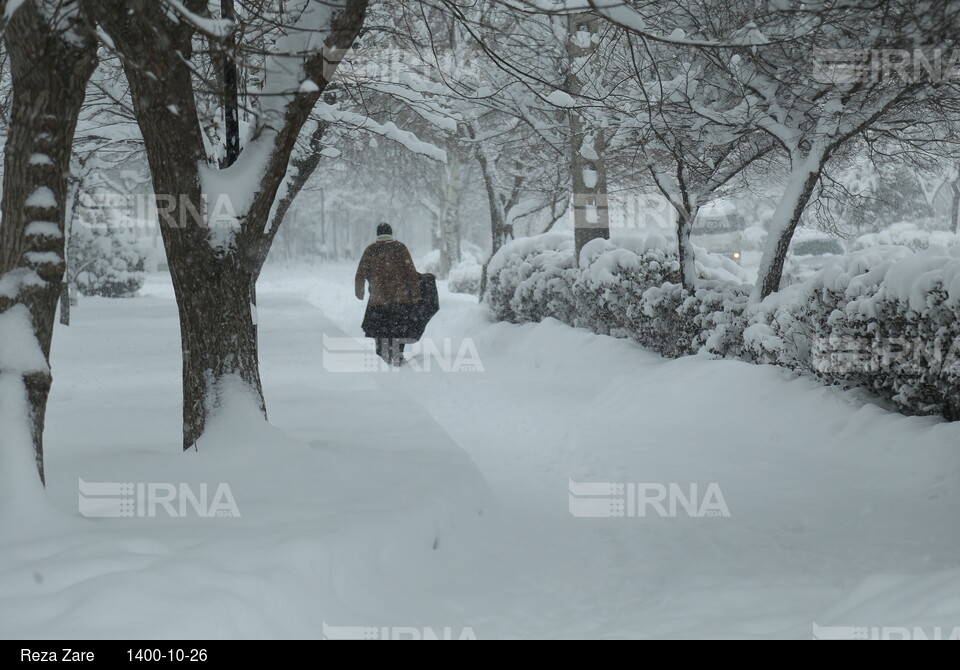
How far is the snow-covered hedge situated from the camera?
602cm

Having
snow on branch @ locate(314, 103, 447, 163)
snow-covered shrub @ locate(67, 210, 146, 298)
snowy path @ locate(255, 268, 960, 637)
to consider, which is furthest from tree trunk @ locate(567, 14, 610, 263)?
snow-covered shrub @ locate(67, 210, 146, 298)

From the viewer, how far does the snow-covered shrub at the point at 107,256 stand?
86.8 feet

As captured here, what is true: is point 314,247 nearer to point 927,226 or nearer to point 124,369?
point 927,226

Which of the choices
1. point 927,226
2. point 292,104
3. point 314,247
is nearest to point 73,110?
point 292,104

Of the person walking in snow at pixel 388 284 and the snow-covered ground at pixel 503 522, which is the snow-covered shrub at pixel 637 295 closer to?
the snow-covered ground at pixel 503 522

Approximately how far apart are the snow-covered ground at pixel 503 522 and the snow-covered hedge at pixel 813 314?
30cm

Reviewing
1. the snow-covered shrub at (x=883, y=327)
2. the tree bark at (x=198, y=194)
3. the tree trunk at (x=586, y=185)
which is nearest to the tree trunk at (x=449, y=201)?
the tree trunk at (x=586, y=185)

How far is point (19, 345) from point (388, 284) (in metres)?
7.71

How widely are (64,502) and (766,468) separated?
4.86 m

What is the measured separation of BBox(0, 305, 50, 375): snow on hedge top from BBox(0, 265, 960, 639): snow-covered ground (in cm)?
75

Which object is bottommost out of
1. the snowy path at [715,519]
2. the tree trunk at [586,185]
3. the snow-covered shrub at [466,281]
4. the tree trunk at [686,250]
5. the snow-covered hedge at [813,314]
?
the snowy path at [715,519]

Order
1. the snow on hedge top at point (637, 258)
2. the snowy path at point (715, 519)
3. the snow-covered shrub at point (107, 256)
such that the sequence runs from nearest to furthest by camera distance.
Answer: the snowy path at point (715, 519)
the snow on hedge top at point (637, 258)
the snow-covered shrub at point (107, 256)

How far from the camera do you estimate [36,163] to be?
404 cm

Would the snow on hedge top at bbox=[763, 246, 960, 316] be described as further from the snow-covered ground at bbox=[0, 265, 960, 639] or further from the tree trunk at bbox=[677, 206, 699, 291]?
the tree trunk at bbox=[677, 206, 699, 291]
